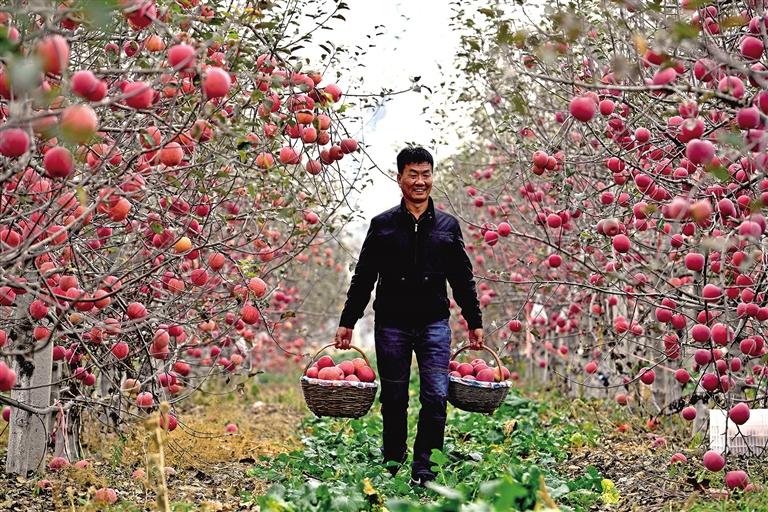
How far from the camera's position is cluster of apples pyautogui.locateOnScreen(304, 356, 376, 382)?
17.0 feet

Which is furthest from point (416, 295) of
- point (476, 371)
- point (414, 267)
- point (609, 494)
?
point (609, 494)

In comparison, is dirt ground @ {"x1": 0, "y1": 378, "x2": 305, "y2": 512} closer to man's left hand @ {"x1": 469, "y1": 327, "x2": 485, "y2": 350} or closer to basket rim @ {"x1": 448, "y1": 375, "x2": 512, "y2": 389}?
basket rim @ {"x1": 448, "y1": 375, "x2": 512, "y2": 389}

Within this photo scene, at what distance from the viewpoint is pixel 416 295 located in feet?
17.1

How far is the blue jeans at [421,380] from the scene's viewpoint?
5.14 m

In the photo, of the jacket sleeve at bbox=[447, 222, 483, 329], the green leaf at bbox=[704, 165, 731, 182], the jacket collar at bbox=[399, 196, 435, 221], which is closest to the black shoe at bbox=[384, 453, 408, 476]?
the jacket sleeve at bbox=[447, 222, 483, 329]

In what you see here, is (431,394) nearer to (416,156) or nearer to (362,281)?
(362,281)

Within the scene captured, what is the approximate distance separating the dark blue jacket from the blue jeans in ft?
0.26

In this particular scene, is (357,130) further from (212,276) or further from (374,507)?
(374,507)

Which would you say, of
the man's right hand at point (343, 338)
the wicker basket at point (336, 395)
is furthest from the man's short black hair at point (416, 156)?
the wicker basket at point (336, 395)

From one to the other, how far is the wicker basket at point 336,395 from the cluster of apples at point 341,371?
10 centimetres

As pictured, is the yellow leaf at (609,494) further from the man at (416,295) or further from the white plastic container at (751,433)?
the man at (416,295)

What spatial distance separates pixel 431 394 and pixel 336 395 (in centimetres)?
55

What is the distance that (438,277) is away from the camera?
5246mm

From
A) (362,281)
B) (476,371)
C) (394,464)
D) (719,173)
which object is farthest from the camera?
(476,371)
